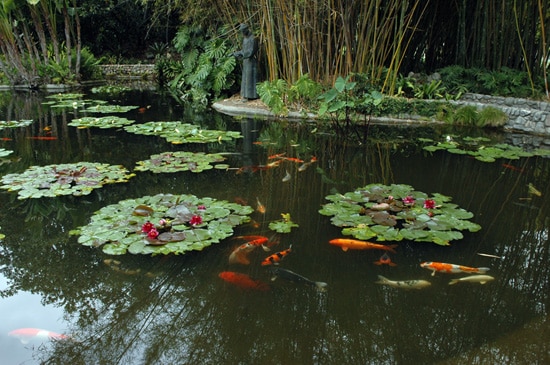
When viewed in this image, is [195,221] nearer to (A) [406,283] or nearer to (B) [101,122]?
(A) [406,283]

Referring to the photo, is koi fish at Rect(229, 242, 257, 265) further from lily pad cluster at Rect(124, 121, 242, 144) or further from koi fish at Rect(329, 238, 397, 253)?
lily pad cluster at Rect(124, 121, 242, 144)

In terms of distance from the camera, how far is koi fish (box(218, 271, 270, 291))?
2.25 meters

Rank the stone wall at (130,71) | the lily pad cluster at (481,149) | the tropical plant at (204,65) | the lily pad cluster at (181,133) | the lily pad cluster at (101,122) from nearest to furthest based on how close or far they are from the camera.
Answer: the lily pad cluster at (481,149), the lily pad cluster at (181,133), the lily pad cluster at (101,122), the tropical plant at (204,65), the stone wall at (130,71)

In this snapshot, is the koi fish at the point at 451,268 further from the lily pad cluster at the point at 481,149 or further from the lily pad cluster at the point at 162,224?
the lily pad cluster at the point at 481,149

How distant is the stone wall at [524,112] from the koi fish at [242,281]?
5169 mm

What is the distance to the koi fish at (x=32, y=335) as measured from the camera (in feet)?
6.26

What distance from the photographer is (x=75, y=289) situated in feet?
7.33

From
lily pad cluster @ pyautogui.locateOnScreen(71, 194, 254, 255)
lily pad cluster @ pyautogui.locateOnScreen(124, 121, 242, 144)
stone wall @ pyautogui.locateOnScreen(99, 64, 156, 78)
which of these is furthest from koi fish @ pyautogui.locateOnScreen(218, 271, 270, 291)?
stone wall @ pyautogui.locateOnScreen(99, 64, 156, 78)

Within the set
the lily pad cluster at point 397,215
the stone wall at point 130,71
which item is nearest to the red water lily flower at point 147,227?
the lily pad cluster at point 397,215

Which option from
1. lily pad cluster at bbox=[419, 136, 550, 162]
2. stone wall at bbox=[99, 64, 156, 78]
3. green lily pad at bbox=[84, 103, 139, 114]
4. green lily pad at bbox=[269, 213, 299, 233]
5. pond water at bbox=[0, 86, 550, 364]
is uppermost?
stone wall at bbox=[99, 64, 156, 78]

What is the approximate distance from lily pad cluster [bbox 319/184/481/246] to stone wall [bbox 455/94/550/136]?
3.45 m

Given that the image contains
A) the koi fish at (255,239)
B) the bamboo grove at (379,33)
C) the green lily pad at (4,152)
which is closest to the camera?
the koi fish at (255,239)

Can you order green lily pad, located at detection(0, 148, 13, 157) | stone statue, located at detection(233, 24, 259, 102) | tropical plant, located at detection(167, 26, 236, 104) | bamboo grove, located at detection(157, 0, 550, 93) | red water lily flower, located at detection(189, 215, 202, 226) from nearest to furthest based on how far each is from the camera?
red water lily flower, located at detection(189, 215, 202, 226) → green lily pad, located at detection(0, 148, 13, 157) → bamboo grove, located at detection(157, 0, 550, 93) → stone statue, located at detection(233, 24, 259, 102) → tropical plant, located at detection(167, 26, 236, 104)

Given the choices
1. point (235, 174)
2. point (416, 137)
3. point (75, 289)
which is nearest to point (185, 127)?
point (235, 174)
